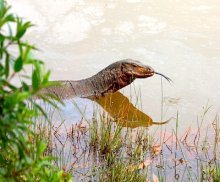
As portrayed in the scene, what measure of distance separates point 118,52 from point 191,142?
2694 mm

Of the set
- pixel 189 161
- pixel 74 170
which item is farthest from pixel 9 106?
pixel 189 161

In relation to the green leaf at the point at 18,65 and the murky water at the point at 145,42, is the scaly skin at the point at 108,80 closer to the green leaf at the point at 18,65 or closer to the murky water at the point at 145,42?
the murky water at the point at 145,42

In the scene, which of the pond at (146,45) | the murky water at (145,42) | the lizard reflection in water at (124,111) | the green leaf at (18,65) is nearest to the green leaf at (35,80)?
the green leaf at (18,65)

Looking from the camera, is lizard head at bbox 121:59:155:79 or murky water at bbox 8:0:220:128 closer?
lizard head at bbox 121:59:155:79

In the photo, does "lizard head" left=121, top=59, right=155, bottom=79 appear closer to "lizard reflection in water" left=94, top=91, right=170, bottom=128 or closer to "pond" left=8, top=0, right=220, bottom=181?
"pond" left=8, top=0, right=220, bottom=181

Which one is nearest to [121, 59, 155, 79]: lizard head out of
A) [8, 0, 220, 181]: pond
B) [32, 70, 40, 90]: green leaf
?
[8, 0, 220, 181]: pond

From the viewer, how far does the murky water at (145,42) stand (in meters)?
6.53

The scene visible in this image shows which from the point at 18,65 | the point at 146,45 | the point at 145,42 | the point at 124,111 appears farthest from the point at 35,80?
the point at 145,42

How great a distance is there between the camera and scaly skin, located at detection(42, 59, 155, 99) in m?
6.18

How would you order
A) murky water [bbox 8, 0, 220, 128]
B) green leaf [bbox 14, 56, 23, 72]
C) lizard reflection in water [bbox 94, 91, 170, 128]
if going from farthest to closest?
murky water [bbox 8, 0, 220, 128] → lizard reflection in water [bbox 94, 91, 170, 128] → green leaf [bbox 14, 56, 23, 72]

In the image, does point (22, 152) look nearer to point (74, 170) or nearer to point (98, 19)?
point (74, 170)

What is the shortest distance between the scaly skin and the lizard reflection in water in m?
0.12

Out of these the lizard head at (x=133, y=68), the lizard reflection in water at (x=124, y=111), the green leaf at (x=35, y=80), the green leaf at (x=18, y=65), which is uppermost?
the lizard head at (x=133, y=68)

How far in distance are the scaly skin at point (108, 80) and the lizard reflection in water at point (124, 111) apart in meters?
0.12
